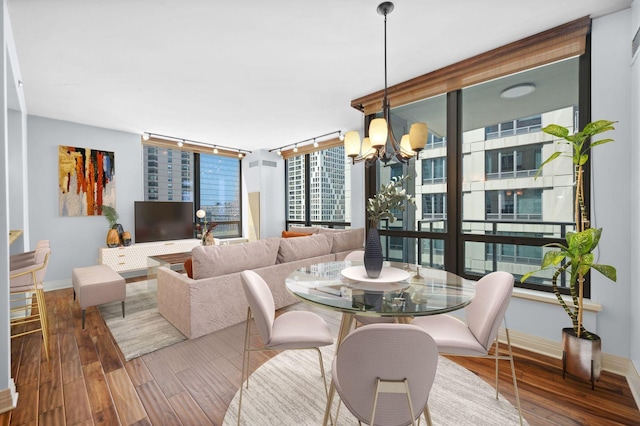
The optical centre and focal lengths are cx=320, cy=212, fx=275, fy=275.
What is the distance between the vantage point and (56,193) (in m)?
4.39

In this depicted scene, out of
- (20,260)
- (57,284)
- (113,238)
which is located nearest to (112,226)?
(113,238)

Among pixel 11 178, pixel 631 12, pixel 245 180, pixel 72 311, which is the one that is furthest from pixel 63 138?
pixel 631 12

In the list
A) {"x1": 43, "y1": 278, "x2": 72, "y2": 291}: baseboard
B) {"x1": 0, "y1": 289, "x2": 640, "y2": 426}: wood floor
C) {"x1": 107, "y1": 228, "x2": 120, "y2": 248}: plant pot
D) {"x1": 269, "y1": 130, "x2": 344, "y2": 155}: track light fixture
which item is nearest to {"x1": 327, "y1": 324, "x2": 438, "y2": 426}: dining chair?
{"x1": 0, "y1": 289, "x2": 640, "y2": 426}: wood floor

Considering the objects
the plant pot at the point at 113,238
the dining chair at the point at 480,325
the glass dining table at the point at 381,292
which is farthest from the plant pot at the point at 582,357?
the plant pot at the point at 113,238

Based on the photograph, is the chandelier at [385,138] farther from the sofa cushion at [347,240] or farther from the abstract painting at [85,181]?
the abstract painting at [85,181]

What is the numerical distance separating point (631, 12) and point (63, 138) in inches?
271

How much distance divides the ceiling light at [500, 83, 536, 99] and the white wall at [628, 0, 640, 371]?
0.80 metres

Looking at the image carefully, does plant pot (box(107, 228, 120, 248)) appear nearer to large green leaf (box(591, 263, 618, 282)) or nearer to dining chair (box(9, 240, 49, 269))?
dining chair (box(9, 240, 49, 269))

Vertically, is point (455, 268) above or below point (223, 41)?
below

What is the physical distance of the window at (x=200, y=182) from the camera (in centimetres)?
568

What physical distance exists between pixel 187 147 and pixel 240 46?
403cm

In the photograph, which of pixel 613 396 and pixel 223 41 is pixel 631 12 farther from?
pixel 223 41

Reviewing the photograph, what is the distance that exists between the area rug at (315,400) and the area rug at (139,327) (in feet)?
3.63

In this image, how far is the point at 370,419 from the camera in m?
1.01
